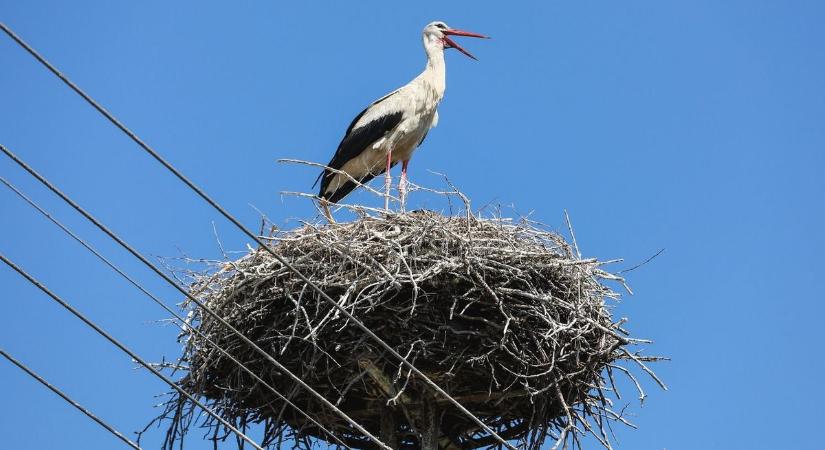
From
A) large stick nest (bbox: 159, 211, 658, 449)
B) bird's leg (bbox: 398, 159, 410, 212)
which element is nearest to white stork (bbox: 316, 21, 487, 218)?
bird's leg (bbox: 398, 159, 410, 212)

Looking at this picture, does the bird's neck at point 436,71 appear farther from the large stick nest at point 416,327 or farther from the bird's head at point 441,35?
the large stick nest at point 416,327

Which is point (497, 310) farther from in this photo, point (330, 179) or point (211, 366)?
point (330, 179)

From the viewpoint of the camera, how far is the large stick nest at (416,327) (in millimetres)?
7641

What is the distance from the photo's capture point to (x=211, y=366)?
313 inches

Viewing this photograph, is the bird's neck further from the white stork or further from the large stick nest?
the large stick nest

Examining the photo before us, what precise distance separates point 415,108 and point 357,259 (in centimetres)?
344

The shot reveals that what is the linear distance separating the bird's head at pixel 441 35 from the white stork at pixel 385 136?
2.34 ft

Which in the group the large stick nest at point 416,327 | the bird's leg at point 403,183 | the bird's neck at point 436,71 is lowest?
the large stick nest at point 416,327

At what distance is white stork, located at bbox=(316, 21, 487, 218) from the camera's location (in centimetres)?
1082

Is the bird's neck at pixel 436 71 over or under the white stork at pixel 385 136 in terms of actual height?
over

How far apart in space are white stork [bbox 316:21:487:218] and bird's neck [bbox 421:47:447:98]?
0.01 m

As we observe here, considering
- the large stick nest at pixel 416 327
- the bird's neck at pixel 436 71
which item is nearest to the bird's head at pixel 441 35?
the bird's neck at pixel 436 71

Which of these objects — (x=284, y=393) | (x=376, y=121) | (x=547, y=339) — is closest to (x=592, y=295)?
(x=547, y=339)

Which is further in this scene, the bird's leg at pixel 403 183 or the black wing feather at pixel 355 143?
the black wing feather at pixel 355 143
